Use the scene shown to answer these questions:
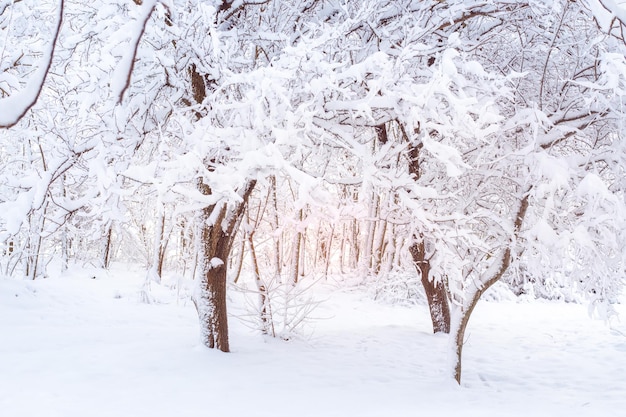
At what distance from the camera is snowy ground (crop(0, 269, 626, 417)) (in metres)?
4.23

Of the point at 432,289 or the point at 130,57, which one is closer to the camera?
the point at 130,57

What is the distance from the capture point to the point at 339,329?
8.47m

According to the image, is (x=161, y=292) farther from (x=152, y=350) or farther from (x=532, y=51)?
(x=532, y=51)

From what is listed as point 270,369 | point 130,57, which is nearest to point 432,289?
point 270,369

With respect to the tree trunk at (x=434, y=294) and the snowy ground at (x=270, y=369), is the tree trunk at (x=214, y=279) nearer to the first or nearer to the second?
the snowy ground at (x=270, y=369)

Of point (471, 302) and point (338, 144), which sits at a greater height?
point (338, 144)

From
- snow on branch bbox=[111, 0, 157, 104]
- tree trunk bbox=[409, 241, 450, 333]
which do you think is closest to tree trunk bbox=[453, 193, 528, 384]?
tree trunk bbox=[409, 241, 450, 333]

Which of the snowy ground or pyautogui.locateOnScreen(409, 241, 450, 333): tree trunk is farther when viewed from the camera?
pyautogui.locateOnScreen(409, 241, 450, 333): tree trunk

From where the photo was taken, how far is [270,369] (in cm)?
540

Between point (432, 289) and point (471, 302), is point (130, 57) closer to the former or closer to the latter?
point (471, 302)

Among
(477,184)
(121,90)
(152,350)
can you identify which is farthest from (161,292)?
(121,90)

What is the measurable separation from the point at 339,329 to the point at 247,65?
496cm

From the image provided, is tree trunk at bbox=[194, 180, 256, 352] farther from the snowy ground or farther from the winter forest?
the snowy ground

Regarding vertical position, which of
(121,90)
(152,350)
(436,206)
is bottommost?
(152,350)
